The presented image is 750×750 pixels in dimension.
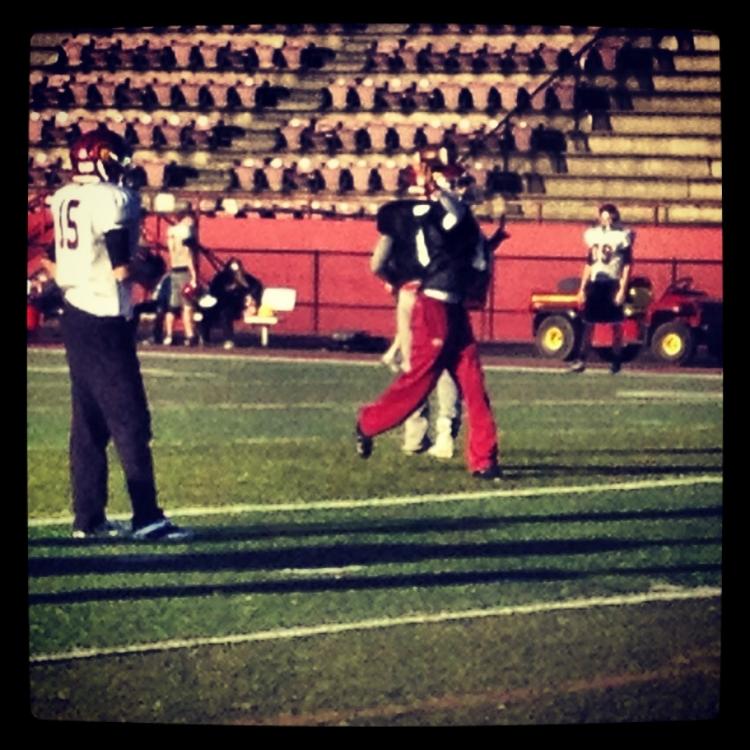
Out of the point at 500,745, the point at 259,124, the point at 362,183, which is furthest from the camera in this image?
the point at 362,183

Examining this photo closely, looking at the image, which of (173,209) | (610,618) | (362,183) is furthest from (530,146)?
(610,618)

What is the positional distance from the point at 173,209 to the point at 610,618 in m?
1.36

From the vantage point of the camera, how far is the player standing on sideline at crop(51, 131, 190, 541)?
7117 millimetres

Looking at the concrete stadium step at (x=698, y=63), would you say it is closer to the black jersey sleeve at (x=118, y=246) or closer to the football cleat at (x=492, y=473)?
the football cleat at (x=492, y=473)

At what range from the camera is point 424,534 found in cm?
733

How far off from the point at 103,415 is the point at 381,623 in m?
0.77

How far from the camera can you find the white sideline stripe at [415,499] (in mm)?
7176

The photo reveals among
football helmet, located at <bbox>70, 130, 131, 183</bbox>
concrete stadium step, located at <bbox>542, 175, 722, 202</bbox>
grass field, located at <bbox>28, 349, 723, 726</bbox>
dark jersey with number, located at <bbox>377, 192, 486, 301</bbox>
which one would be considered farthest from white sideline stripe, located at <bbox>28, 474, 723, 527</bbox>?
football helmet, located at <bbox>70, 130, 131, 183</bbox>

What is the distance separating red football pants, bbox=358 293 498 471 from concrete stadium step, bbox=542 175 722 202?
0.37 m

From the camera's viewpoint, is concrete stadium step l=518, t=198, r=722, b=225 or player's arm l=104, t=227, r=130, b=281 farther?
player's arm l=104, t=227, r=130, b=281

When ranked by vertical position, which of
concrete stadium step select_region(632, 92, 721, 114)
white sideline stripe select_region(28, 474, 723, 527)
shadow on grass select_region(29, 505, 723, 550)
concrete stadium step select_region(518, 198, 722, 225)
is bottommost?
shadow on grass select_region(29, 505, 723, 550)

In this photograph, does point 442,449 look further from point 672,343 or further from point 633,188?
point 633,188

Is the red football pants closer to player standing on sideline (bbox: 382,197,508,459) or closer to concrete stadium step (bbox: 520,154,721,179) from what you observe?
player standing on sideline (bbox: 382,197,508,459)

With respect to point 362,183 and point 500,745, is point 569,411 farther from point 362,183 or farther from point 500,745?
point 500,745
